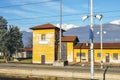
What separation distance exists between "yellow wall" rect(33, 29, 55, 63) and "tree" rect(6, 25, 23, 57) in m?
15.1

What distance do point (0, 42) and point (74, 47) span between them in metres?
23.7

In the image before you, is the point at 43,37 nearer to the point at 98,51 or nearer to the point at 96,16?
the point at 98,51

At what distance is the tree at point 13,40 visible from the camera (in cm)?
8431

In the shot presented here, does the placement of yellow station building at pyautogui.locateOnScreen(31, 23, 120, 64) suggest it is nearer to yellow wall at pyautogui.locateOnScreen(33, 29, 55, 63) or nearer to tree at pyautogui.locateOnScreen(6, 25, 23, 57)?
yellow wall at pyautogui.locateOnScreen(33, 29, 55, 63)

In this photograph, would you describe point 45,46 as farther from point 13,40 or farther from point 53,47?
point 13,40

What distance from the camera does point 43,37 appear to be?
70812 millimetres

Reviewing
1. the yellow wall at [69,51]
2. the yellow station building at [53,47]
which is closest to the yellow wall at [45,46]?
the yellow station building at [53,47]

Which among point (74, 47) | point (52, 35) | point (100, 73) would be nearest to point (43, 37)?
point (52, 35)

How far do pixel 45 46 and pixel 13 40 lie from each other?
18546 mm

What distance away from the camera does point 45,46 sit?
70.4 m

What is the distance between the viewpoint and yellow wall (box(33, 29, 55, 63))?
2744 inches

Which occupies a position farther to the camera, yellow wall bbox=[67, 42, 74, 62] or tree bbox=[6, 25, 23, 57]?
tree bbox=[6, 25, 23, 57]

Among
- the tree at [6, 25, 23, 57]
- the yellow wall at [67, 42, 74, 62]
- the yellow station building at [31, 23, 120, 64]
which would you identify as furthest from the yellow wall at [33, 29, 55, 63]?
the tree at [6, 25, 23, 57]

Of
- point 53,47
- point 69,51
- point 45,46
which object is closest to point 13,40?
point 45,46
